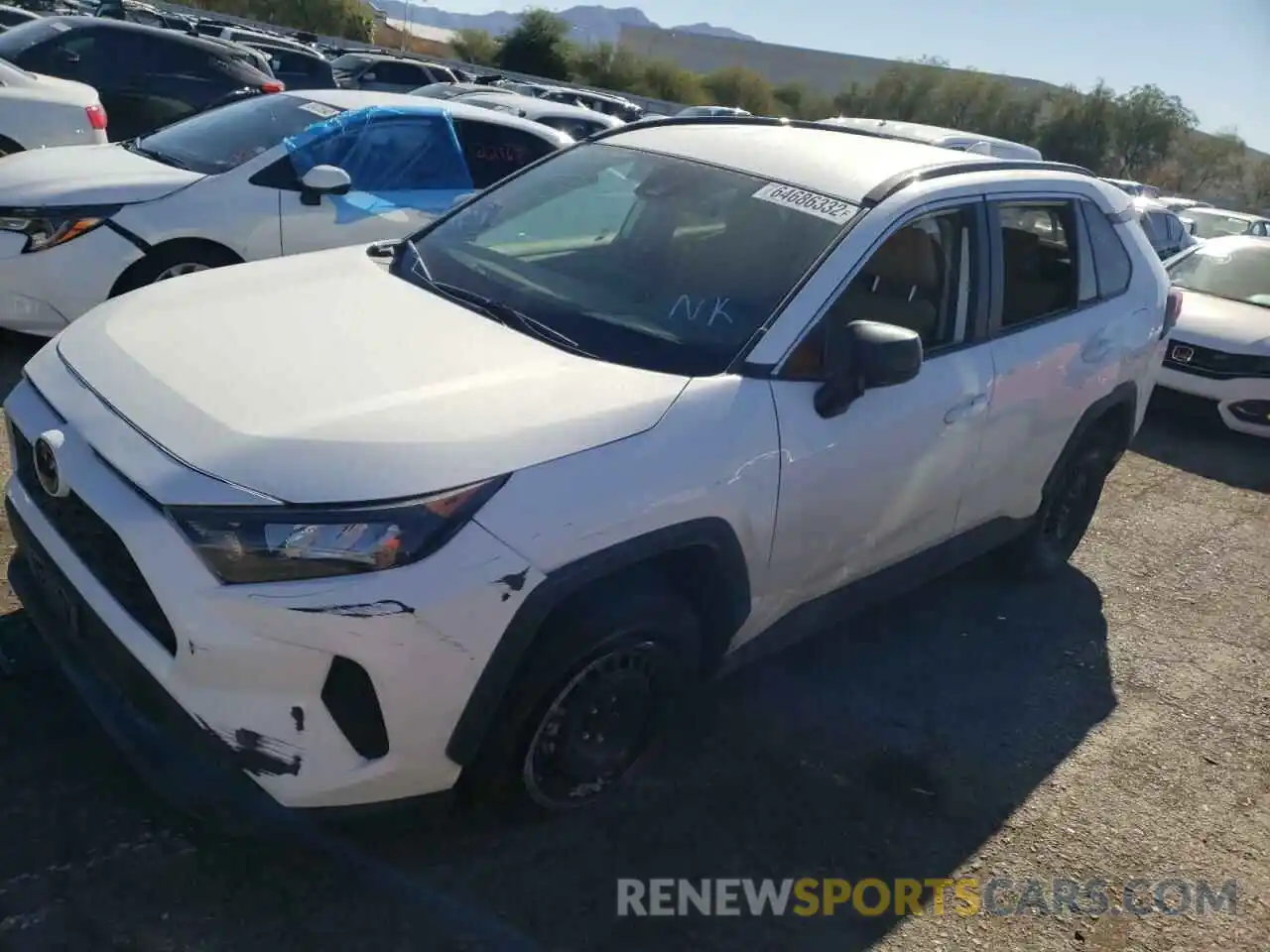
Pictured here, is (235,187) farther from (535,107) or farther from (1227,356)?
(1227,356)

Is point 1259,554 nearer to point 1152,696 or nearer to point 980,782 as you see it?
point 1152,696

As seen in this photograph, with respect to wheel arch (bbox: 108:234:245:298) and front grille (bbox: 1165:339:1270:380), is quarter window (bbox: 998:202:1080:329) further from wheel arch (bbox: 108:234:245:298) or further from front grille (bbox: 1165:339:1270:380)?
front grille (bbox: 1165:339:1270:380)

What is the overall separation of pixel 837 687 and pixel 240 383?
2310 millimetres

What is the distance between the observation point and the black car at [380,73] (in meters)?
20.1

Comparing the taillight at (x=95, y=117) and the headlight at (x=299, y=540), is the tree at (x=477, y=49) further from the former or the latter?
the headlight at (x=299, y=540)

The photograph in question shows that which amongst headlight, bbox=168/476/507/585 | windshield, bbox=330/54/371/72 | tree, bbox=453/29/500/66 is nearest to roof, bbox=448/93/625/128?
headlight, bbox=168/476/507/585

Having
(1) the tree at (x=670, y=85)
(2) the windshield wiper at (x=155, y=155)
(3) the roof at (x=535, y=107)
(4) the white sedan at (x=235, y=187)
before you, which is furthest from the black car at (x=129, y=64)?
(1) the tree at (x=670, y=85)

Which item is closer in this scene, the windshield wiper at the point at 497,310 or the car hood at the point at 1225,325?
the windshield wiper at the point at 497,310

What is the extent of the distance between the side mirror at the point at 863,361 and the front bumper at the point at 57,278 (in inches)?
152

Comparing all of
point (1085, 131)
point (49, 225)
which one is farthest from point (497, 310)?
point (1085, 131)

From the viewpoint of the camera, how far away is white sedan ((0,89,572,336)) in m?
5.28

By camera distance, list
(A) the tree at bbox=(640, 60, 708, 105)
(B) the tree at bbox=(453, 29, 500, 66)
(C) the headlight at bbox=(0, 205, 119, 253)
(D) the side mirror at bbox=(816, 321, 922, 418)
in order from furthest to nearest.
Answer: (A) the tree at bbox=(640, 60, 708, 105) < (B) the tree at bbox=(453, 29, 500, 66) < (C) the headlight at bbox=(0, 205, 119, 253) < (D) the side mirror at bbox=(816, 321, 922, 418)

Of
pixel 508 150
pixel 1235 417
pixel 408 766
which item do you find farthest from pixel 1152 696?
pixel 508 150

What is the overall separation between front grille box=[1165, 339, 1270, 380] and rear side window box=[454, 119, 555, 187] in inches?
185
